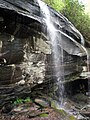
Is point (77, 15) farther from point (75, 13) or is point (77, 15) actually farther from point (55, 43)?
point (55, 43)

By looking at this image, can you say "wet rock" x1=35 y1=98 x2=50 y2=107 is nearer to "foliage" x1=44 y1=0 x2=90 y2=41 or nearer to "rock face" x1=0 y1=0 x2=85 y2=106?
"rock face" x1=0 y1=0 x2=85 y2=106

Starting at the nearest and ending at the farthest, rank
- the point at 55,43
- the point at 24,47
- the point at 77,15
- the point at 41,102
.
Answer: the point at 24,47
the point at 41,102
the point at 55,43
the point at 77,15

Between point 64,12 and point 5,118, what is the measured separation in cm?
1282

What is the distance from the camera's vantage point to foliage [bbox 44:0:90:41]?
1795cm

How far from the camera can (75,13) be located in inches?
737

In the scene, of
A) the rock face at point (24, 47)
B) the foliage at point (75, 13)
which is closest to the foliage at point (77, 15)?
the foliage at point (75, 13)

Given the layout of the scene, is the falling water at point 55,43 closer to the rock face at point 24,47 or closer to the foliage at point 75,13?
the rock face at point 24,47

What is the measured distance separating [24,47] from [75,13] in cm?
996

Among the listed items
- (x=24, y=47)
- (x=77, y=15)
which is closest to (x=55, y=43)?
(x=24, y=47)

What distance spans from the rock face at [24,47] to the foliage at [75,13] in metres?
5.35

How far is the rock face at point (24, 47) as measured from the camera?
372 inches

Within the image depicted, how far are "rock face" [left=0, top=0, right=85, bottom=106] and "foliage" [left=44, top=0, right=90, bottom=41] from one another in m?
5.35

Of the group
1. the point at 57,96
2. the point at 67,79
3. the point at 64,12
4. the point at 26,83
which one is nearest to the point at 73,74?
the point at 67,79

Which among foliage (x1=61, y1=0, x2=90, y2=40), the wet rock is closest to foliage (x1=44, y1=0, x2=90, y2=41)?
foliage (x1=61, y1=0, x2=90, y2=40)
